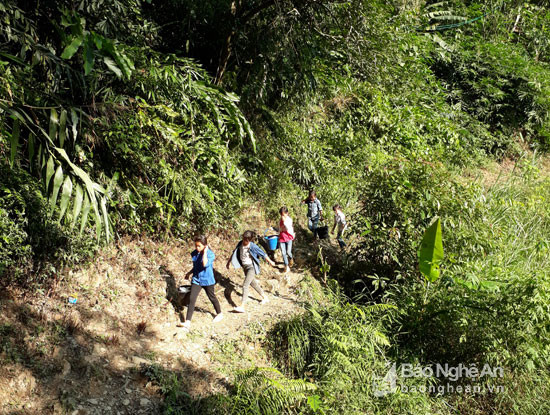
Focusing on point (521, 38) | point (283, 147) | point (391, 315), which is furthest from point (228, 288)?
point (521, 38)

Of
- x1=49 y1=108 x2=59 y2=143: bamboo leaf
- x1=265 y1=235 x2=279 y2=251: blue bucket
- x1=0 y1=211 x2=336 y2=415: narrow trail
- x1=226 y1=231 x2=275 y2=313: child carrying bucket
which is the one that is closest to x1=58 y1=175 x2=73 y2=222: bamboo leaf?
x1=49 y1=108 x2=59 y2=143: bamboo leaf

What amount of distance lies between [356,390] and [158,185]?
4520mm

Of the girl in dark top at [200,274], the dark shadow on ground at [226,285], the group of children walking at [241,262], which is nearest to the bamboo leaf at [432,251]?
the group of children walking at [241,262]

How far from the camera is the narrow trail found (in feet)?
15.3

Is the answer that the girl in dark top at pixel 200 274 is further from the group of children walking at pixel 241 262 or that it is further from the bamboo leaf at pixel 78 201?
the bamboo leaf at pixel 78 201

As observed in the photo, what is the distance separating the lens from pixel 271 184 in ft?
32.6

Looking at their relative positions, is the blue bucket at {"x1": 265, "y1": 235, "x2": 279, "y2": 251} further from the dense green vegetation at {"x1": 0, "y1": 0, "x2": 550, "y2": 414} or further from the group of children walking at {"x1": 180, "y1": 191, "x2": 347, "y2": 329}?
the dense green vegetation at {"x1": 0, "y1": 0, "x2": 550, "y2": 414}

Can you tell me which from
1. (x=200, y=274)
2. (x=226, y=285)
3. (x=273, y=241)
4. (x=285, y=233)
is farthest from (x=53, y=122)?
(x=273, y=241)

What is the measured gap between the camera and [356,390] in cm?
539

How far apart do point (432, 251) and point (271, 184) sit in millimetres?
4979

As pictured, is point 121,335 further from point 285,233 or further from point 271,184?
point 271,184

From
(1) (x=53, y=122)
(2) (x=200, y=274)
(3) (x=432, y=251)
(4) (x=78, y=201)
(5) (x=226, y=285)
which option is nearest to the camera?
(4) (x=78, y=201)

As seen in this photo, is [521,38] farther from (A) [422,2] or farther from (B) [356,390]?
(B) [356,390]

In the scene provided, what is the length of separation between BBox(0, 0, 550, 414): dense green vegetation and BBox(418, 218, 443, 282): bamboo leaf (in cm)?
42
